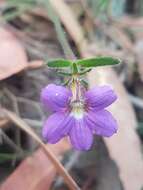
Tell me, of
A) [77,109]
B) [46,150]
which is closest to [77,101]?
[77,109]

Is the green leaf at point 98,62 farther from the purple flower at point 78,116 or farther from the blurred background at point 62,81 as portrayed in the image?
the blurred background at point 62,81

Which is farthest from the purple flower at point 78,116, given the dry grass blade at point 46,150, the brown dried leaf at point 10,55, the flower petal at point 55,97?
the brown dried leaf at point 10,55

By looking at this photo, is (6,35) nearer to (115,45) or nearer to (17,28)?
(17,28)

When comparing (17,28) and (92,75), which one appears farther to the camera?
(17,28)

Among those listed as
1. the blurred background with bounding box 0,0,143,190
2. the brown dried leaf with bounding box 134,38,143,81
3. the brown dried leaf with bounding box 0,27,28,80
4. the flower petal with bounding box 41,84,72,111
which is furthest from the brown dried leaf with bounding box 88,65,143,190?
the flower petal with bounding box 41,84,72,111

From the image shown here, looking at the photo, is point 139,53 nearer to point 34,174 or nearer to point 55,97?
point 34,174

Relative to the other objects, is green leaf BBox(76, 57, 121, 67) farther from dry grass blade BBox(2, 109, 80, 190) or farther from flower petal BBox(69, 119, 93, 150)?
dry grass blade BBox(2, 109, 80, 190)

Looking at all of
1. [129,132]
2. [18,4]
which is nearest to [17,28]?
[18,4]
